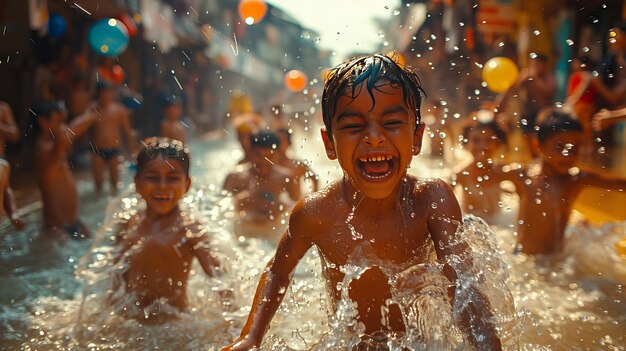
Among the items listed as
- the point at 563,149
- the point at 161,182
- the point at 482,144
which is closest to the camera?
the point at 161,182

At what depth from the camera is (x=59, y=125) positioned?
5301 millimetres

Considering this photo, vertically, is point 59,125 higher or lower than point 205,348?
higher

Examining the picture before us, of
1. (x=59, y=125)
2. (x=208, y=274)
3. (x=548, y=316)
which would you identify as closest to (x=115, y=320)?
(x=208, y=274)

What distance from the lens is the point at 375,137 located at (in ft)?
6.78

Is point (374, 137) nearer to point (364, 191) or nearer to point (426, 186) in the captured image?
point (364, 191)

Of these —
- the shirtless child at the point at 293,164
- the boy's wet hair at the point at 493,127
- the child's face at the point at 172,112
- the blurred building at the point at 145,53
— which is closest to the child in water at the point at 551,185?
the boy's wet hair at the point at 493,127

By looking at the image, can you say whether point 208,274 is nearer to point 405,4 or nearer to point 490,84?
point 405,4

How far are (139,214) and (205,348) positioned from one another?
1.15 metres

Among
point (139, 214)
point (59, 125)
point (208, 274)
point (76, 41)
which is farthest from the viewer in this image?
point (76, 41)

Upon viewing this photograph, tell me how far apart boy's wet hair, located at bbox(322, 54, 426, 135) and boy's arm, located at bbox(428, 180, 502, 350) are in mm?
336

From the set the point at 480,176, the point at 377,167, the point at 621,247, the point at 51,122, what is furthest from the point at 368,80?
the point at 51,122

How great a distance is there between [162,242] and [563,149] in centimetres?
263

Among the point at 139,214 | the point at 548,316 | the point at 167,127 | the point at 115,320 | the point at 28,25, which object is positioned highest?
the point at 28,25

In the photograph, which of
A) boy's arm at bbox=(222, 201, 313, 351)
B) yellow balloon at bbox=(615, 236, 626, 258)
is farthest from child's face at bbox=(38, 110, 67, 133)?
yellow balloon at bbox=(615, 236, 626, 258)
